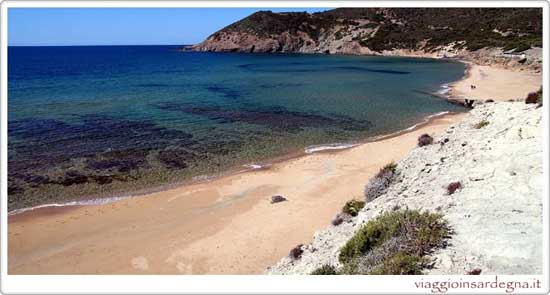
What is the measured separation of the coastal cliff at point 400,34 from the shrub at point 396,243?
51.8 metres

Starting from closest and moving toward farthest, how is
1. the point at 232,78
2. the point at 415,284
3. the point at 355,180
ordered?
the point at 415,284, the point at 355,180, the point at 232,78

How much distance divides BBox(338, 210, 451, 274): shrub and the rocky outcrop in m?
0.24

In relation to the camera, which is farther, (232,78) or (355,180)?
(232,78)

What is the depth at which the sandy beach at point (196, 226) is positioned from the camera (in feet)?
37.1

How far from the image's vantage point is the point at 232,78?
5822 centimetres

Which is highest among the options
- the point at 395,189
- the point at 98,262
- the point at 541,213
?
the point at 541,213

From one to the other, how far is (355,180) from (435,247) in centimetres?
971

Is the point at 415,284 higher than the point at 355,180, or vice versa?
the point at 415,284

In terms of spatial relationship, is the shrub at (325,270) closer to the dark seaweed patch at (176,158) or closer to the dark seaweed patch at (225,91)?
the dark seaweed patch at (176,158)

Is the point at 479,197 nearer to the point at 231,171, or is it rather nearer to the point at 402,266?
the point at 402,266

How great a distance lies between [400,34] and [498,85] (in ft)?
235

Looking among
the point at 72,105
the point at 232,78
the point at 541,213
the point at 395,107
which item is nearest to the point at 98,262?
the point at 541,213

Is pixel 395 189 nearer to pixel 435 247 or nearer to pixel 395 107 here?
pixel 435 247

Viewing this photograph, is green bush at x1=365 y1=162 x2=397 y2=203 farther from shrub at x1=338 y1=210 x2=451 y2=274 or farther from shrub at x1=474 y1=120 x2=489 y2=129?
shrub at x1=474 y1=120 x2=489 y2=129
